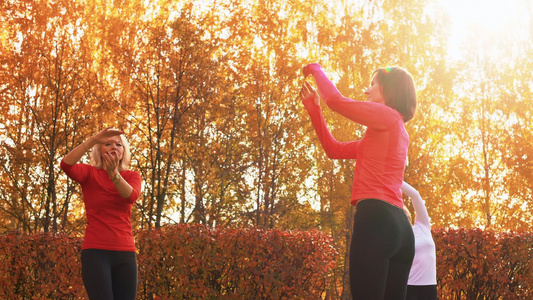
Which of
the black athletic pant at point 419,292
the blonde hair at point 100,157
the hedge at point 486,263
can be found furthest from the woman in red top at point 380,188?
the hedge at point 486,263

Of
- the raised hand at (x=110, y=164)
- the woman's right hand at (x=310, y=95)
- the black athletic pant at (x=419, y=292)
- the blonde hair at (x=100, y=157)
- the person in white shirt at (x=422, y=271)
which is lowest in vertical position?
the black athletic pant at (x=419, y=292)

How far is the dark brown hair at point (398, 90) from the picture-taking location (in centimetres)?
274

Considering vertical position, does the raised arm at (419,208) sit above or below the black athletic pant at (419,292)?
above

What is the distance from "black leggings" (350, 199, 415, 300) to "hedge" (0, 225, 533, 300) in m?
4.32

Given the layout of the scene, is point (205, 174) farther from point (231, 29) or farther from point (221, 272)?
point (221, 272)

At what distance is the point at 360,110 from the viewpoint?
2.49 m

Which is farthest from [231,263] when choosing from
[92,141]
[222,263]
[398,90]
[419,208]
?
[398,90]

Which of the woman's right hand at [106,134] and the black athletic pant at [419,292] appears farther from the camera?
the black athletic pant at [419,292]

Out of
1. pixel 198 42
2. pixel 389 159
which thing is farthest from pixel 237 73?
pixel 389 159

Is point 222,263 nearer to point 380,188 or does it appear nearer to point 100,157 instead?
point 100,157

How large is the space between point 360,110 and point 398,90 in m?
0.35

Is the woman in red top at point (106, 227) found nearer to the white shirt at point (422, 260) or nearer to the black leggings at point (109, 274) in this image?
the black leggings at point (109, 274)

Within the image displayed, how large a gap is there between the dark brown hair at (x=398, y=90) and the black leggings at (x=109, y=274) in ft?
6.80

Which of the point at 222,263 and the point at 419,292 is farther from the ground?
the point at 222,263
